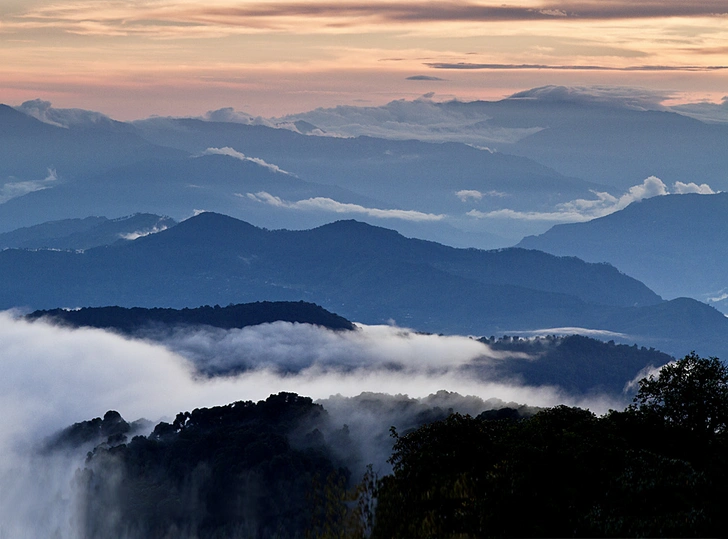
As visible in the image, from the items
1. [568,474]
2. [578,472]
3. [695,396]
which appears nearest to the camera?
[578,472]

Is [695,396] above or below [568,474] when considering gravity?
above

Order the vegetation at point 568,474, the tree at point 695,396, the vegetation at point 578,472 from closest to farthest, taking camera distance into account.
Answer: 1. the vegetation at point 578,472
2. the vegetation at point 568,474
3. the tree at point 695,396

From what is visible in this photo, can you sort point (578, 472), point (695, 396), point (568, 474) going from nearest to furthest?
point (578, 472) < point (568, 474) < point (695, 396)

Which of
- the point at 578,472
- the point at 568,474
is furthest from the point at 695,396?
the point at 568,474

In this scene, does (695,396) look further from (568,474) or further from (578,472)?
(568,474)

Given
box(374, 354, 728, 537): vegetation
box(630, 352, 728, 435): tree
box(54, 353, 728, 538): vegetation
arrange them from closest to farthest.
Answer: box(374, 354, 728, 537): vegetation → box(54, 353, 728, 538): vegetation → box(630, 352, 728, 435): tree

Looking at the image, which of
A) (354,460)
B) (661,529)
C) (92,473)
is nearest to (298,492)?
(354,460)

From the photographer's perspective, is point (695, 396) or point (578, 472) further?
point (695, 396)

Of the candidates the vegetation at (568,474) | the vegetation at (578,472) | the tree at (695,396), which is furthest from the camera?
the tree at (695,396)
